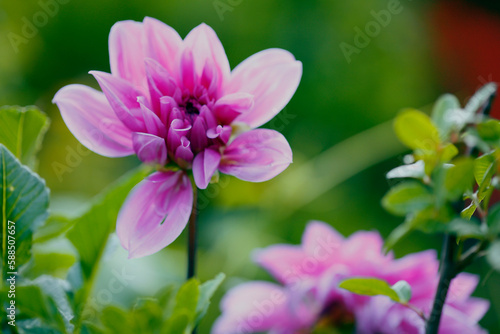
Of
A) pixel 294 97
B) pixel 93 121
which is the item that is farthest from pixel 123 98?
pixel 294 97

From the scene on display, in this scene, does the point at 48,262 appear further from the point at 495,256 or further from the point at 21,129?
the point at 495,256

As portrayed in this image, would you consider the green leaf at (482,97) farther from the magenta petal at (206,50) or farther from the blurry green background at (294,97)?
the blurry green background at (294,97)

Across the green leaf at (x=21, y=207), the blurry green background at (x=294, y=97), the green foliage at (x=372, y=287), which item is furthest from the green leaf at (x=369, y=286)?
the blurry green background at (x=294, y=97)

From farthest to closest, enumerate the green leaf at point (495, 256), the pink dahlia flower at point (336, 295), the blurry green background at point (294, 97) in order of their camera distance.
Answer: the blurry green background at point (294, 97) < the pink dahlia flower at point (336, 295) < the green leaf at point (495, 256)

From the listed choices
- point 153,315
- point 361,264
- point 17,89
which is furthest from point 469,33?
point 153,315

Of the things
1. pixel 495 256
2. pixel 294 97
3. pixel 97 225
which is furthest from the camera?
pixel 294 97
